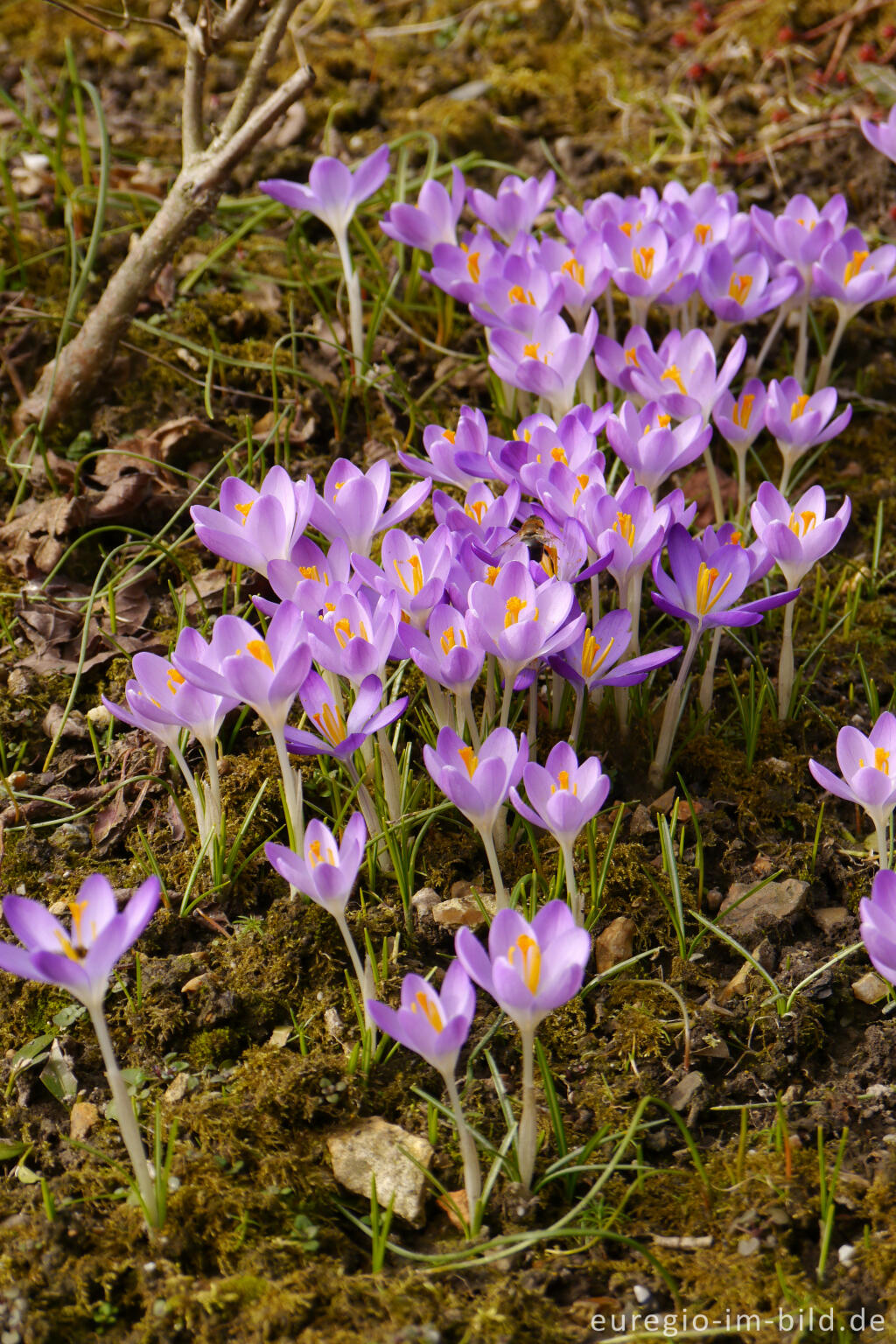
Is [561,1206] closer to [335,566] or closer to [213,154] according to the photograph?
[335,566]

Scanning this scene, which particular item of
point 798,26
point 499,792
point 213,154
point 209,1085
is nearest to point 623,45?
point 798,26

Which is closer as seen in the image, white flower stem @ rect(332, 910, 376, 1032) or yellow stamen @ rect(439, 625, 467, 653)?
white flower stem @ rect(332, 910, 376, 1032)

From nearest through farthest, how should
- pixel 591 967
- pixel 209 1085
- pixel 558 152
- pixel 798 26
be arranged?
pixel 209 1085
pixel 591 967
pixel 558 152
pixel 798 26

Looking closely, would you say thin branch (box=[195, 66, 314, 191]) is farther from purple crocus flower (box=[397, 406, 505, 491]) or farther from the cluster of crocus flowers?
the cluster of crocus flowers

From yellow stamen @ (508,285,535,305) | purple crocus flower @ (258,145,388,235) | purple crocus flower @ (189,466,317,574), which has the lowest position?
purple crocus flower @ (189,466,317,574)

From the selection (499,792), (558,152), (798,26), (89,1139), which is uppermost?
(798,26)

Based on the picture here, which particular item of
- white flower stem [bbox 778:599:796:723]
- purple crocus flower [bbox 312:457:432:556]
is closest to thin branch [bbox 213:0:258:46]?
purple crocus flower [bbox 312:457:432:556]
